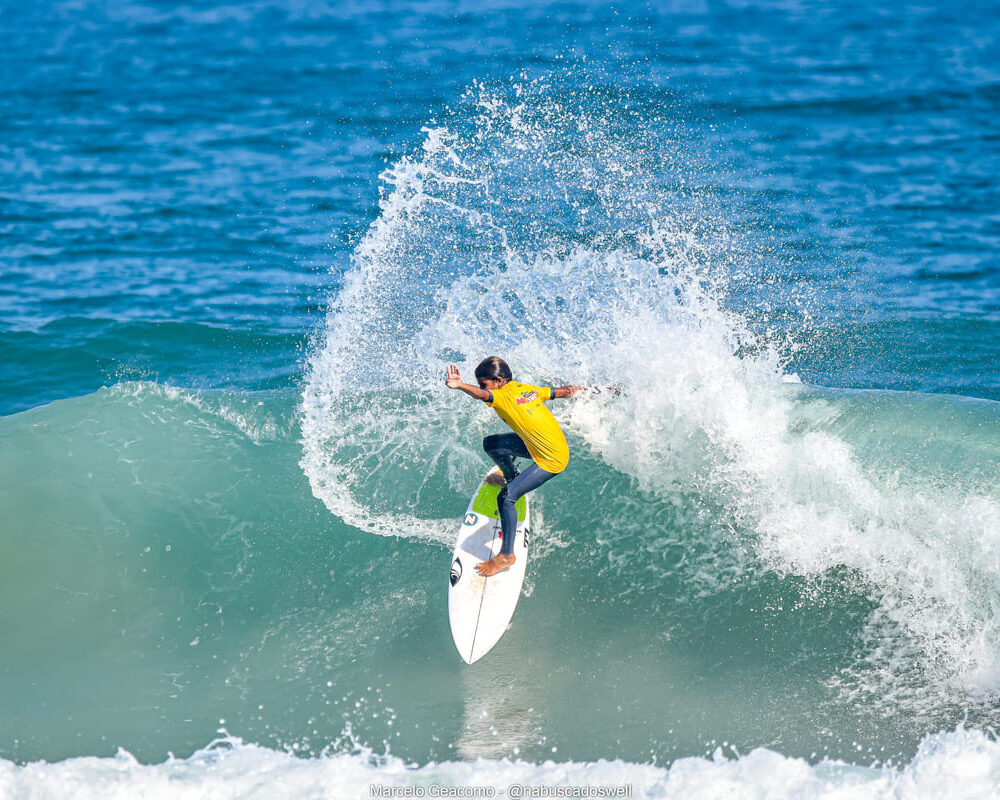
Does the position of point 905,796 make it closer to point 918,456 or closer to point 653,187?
point 918,456

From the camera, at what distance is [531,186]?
16359 millimetres

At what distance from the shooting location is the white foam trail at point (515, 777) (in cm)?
625

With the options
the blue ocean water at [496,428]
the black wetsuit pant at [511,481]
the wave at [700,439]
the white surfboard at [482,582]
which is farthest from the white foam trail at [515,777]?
the black wetsuit pant at [511,481]

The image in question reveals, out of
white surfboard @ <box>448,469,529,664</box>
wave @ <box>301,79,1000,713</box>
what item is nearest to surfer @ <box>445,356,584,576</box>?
white surfboard @ <box>448,469,529,664</box>

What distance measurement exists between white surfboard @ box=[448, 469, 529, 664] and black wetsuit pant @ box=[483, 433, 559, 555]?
255mm

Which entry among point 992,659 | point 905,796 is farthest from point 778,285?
point 905,796

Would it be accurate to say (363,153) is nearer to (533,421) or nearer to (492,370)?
(492,370)

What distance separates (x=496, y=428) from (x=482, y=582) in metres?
2.48

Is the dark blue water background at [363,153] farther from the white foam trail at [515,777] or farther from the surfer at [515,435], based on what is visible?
the white foam trail at [515,777]

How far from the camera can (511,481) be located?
26.5 ft

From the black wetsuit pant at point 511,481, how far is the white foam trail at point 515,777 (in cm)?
193

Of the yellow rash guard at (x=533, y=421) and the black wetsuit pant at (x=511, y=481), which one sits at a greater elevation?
the yellow rash guard at (x=533, y=421)

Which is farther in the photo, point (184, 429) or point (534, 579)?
point (184, 429)

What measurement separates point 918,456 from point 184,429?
25.1 ft
